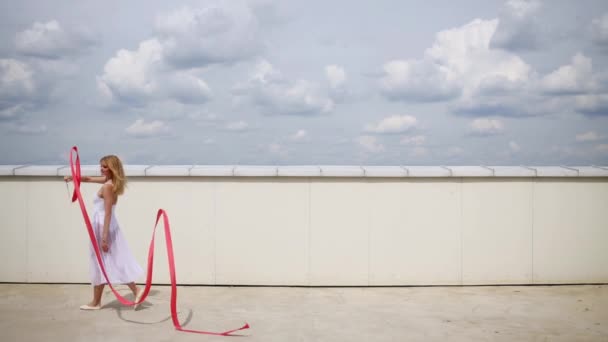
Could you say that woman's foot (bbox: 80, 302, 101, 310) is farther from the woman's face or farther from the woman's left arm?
the woman's face

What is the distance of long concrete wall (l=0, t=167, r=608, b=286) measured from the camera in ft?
27.2

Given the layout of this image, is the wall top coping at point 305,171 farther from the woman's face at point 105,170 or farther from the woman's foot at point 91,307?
the woman's foot at point 91,307

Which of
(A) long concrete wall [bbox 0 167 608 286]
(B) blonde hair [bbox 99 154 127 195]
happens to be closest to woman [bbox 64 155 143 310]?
(B) blonde hair [bbox 99 154 127 195]

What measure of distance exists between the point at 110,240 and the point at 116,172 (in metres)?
0.87

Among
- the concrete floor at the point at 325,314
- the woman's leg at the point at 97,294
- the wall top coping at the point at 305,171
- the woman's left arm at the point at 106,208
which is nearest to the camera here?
the concrete floor at the point at 325,314

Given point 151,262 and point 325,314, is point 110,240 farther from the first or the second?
point 325,314

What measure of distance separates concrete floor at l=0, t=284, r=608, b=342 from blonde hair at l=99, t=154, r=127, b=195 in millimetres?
1516

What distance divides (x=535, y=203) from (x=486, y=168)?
2.94ft

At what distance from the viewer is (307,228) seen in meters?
8.30

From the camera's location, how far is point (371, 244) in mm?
8328

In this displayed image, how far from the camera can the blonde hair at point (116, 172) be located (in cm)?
664

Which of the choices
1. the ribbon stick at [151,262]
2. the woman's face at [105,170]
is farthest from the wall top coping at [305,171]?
the woman's face at [105,170]

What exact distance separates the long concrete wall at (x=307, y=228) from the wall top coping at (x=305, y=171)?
103mm

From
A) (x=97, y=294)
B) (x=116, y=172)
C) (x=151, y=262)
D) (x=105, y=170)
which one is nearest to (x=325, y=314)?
(x=151, y=262)
